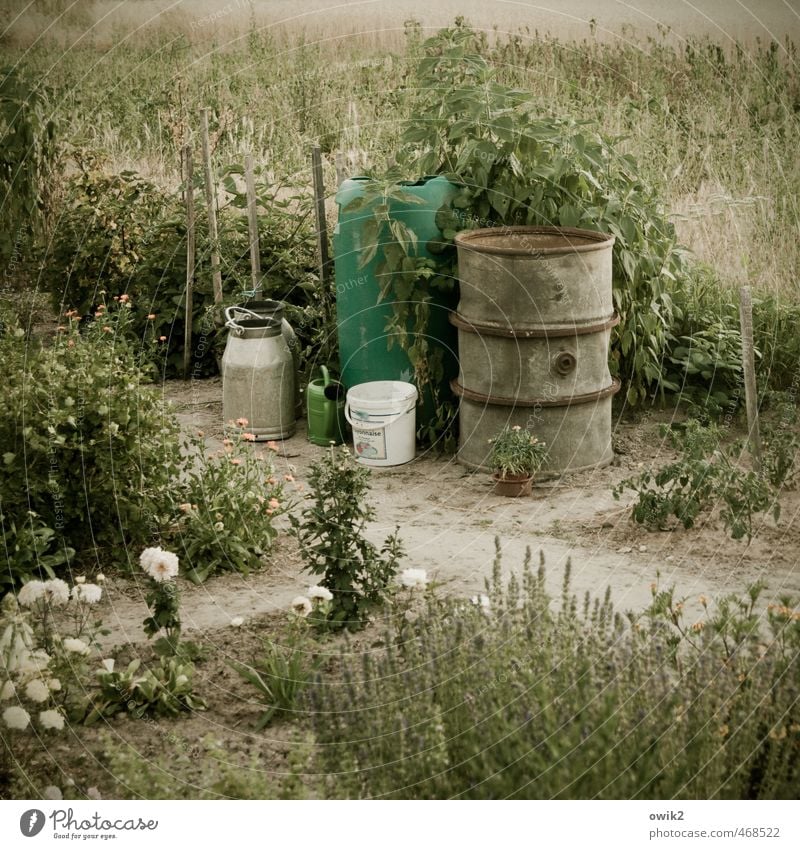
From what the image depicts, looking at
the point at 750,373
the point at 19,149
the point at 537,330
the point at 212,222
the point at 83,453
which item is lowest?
the point at 83,453

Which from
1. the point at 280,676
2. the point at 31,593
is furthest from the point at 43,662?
the point at 280,676

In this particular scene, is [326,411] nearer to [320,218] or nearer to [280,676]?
[320,218]

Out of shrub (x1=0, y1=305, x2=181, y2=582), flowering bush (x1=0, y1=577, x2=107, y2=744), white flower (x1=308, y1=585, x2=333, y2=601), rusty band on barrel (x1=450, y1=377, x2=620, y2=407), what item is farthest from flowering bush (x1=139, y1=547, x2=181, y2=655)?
rusty band on barrel (x1=450, y1=377, x2=620, y2=407)

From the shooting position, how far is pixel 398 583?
3.85m

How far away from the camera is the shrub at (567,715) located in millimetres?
2648

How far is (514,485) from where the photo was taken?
504cm

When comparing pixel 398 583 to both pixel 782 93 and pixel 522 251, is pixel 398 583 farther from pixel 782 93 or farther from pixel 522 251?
pixel 782 93

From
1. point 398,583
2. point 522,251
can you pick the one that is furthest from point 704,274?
point 398,583

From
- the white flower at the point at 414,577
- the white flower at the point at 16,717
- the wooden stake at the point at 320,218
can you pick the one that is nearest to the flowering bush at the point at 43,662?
the white flower at the point at 16,717

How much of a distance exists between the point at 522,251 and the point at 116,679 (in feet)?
8.67

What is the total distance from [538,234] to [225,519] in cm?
215

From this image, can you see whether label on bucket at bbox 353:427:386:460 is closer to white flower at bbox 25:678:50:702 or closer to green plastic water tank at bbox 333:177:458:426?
green plastic water tank at bbox 333:177:458:426

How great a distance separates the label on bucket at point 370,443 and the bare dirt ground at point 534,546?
9 cm

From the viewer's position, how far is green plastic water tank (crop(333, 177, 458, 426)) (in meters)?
5.45
